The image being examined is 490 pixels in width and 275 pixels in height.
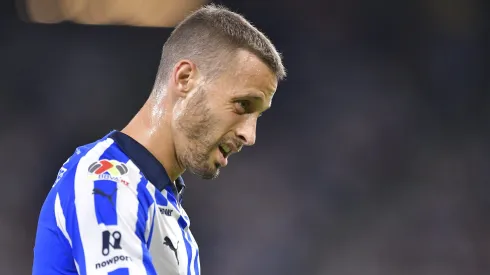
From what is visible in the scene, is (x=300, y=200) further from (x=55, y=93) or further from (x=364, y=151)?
(x=55, y=93)

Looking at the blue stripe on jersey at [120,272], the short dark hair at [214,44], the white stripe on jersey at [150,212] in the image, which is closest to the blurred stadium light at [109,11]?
the short dark hair at [214,44]

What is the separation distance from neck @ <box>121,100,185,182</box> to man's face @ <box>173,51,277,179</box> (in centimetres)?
2

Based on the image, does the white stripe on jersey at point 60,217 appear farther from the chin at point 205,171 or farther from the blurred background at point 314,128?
the blurred background at point 314,128

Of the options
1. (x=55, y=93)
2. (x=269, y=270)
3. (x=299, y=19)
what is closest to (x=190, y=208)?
(x=269, y=270)

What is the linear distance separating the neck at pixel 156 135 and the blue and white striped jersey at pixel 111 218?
0.03 metres

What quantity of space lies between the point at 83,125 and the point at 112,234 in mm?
3519

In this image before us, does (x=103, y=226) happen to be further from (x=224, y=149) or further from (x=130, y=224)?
(x=224, y=149)

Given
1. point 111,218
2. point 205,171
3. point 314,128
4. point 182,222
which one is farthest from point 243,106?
point 314,128

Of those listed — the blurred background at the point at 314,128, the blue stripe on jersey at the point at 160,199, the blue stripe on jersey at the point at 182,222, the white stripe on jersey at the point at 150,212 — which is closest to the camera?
the white stripe on jersey at the point at 150,212

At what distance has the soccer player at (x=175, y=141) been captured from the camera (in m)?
1.25

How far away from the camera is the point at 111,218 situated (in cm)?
118

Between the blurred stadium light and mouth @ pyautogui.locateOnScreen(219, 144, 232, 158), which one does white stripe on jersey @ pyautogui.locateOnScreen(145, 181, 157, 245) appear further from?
the blurred stadium light

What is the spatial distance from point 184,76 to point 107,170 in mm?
297

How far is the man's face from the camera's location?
56.6 inches
